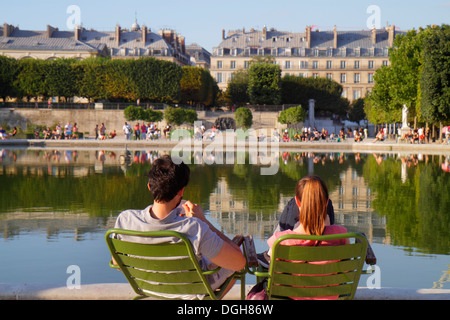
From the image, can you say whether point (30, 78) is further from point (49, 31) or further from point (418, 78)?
point (418, 78)

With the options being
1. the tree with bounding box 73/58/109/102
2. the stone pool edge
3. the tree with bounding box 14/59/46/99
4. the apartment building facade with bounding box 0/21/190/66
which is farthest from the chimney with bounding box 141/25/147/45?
the stone pool edge

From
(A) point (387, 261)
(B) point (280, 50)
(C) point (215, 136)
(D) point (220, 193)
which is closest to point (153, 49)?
(B) point (280, 50)

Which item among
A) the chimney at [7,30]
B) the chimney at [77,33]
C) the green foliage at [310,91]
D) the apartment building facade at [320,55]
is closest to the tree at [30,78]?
the chimney at [77,33]

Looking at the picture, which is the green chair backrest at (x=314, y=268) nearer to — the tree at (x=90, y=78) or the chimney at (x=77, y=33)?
the tree at (x=90, y=78)

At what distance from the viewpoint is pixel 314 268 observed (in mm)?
2715

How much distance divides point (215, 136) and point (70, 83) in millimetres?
20257

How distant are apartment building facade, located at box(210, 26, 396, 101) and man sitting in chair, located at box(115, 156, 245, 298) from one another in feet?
223

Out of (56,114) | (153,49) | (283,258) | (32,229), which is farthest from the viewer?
(153,49)

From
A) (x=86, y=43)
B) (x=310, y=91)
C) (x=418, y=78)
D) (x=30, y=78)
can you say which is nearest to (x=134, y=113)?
(x=30, y=78)

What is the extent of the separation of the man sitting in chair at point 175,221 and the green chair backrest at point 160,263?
0.24 ft

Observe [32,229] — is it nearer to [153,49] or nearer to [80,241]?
[80,241]

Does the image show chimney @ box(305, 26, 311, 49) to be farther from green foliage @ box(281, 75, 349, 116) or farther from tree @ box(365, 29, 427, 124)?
tree @ box(365, 29, 427, 124)

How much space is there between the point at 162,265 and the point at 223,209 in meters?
5.79

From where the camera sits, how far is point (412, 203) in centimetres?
927
